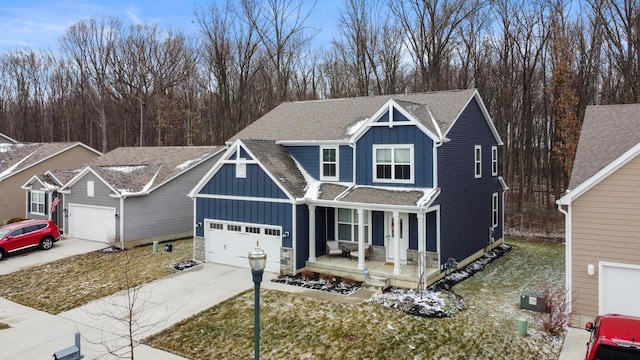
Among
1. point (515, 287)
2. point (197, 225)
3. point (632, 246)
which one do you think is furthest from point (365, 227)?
point (632, 246)

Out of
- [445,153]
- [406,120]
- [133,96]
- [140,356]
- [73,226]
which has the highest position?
[133,96]

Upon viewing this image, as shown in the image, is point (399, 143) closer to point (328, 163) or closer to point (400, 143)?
point (400, 143)

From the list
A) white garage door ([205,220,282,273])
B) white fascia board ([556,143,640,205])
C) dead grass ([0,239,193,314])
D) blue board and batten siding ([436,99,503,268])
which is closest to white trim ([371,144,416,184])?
blue board and batten siding ([436,99,503,268])

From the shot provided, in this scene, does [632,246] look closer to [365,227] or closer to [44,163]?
[365,227]

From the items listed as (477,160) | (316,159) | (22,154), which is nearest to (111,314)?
(316,159)

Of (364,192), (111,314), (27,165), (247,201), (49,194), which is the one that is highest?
(27,165)
